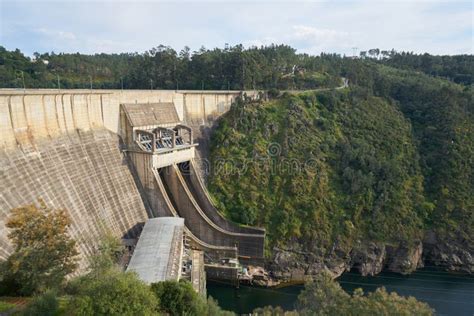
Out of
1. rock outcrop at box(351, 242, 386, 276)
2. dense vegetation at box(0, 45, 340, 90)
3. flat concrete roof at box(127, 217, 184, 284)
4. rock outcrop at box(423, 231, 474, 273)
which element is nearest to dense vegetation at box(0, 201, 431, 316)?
flat concrete roof at box(127, 217, 184, 284)

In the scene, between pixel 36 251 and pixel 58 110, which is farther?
pixel 58 110

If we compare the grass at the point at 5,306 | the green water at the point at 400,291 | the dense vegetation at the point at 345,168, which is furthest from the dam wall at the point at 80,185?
the dense vegetation at the point at 345,168

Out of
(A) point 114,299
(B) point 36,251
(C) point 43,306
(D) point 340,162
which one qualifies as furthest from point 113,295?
(D) point 340,162

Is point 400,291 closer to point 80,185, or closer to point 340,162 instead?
point 340,162

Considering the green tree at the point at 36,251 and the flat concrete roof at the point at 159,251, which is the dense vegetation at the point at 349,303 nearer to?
the flat concrete roof at the point at 159,251

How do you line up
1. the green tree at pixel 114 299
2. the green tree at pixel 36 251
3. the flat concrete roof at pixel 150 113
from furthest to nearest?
the flat concrete roof at pixel 150 113 → the green tree at pixel 36 251 → the green tree at pixel 114 299

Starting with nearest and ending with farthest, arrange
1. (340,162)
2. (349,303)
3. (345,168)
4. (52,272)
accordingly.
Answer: (349,303)
(52,272)
(345,168)
(340,162)

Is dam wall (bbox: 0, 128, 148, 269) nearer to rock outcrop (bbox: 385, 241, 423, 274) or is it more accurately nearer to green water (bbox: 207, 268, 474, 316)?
green water (bbox: 207, 268, 474, 316)
